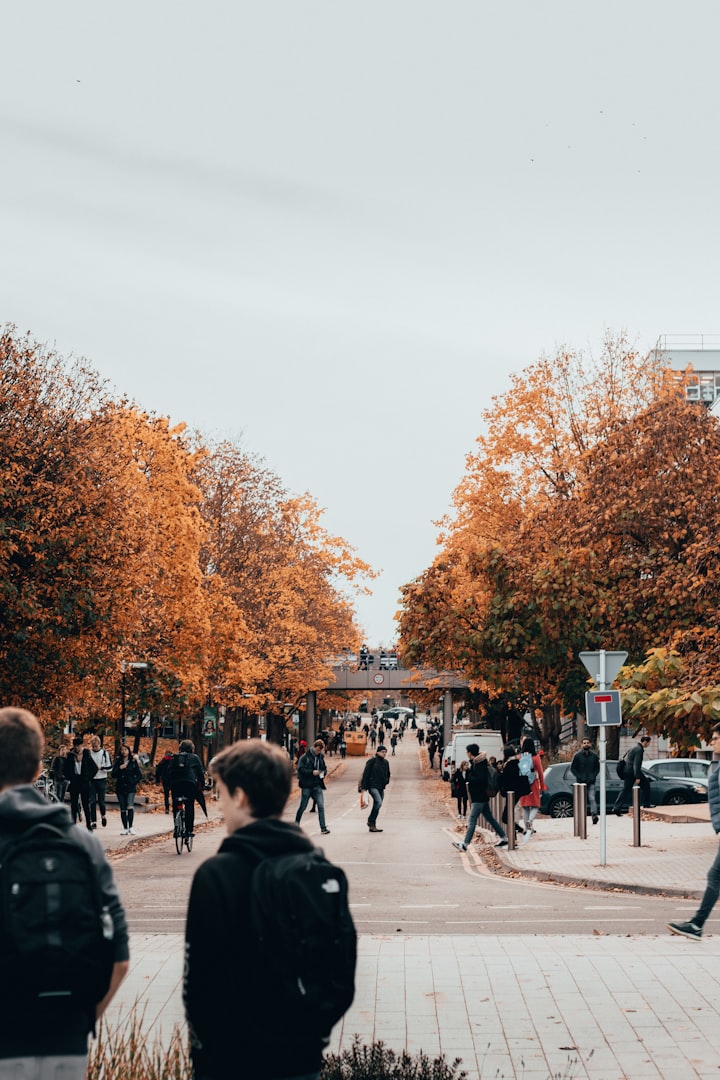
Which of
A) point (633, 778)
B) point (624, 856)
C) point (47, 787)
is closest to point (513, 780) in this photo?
point (624, 856)

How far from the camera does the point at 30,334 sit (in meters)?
24.3

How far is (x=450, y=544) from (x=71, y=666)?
833 inches

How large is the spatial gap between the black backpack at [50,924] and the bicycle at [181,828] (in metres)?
18.5

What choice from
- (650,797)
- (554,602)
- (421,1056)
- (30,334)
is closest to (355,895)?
(421,1056)

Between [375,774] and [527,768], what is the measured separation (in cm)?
408

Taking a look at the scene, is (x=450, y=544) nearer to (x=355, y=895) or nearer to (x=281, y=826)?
(x=355, y=895)

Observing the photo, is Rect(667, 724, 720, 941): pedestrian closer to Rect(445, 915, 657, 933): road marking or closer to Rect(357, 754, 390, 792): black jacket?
Rect(445, 915, 657, 933): road marking

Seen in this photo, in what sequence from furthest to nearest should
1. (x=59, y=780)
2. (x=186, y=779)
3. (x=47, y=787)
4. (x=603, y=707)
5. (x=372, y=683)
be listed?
(x=372, y=683), (x=59, y=780), (x=47, y=787), (x=186, y=779), (x=603, y=707)

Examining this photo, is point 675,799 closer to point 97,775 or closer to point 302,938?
point 97,775

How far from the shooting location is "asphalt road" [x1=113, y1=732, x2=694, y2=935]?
13.6m

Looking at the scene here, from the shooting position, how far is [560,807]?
3338 centimetres

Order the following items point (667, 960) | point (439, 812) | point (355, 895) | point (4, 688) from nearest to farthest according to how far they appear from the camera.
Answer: point (667, 960) → point (355, 895) → point (4, 688) → point (439, 812)

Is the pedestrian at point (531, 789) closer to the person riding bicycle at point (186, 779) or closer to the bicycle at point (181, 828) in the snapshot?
the person riding bicycle at point (186, 779)

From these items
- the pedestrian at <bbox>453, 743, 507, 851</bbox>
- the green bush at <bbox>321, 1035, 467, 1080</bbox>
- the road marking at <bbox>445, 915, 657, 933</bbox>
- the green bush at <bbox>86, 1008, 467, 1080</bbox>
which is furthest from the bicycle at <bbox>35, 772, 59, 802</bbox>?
the green bush at <bbox>321, 1035, 467, 1080</bbox>
